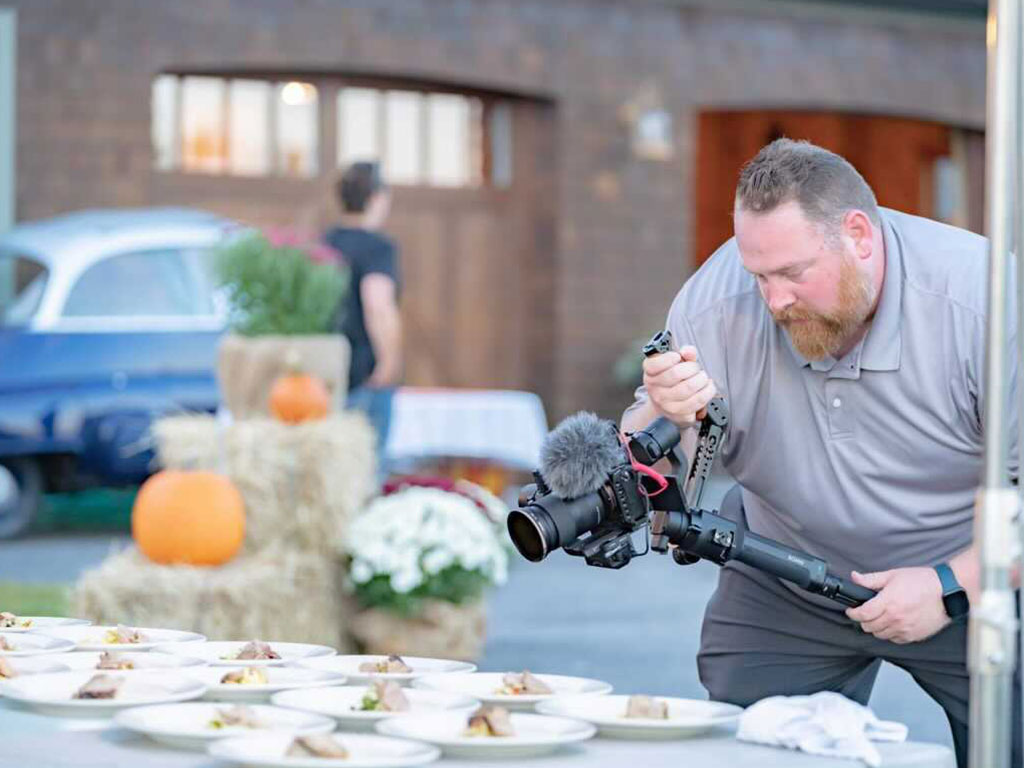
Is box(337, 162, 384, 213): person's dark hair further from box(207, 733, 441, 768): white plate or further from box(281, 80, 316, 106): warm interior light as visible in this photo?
box(281, 80, 316, 106): warm interior light

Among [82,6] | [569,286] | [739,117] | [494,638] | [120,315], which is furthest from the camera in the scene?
[739,117]

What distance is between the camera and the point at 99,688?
2.45 metres

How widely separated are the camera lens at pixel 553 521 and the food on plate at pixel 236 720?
1.41 feet

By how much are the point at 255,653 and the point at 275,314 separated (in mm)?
3879

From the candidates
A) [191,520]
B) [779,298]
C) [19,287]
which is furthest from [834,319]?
[19,287]

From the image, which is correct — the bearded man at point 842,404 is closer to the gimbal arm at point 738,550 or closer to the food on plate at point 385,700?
the gimbal arm at point 738,550

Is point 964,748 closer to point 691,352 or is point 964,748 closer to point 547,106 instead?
point 691,352

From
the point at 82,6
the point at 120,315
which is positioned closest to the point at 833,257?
the point at 120,315

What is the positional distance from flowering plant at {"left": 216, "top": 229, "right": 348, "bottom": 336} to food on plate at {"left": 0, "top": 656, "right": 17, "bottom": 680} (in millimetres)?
3899

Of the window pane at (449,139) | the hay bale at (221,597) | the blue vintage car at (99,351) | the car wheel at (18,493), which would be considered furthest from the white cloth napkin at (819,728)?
the window pane at (449,139)

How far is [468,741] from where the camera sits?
2184mm

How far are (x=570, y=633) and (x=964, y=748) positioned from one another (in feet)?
14.3

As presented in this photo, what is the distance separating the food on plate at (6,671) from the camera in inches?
103

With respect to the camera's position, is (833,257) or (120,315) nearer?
(833,257)
